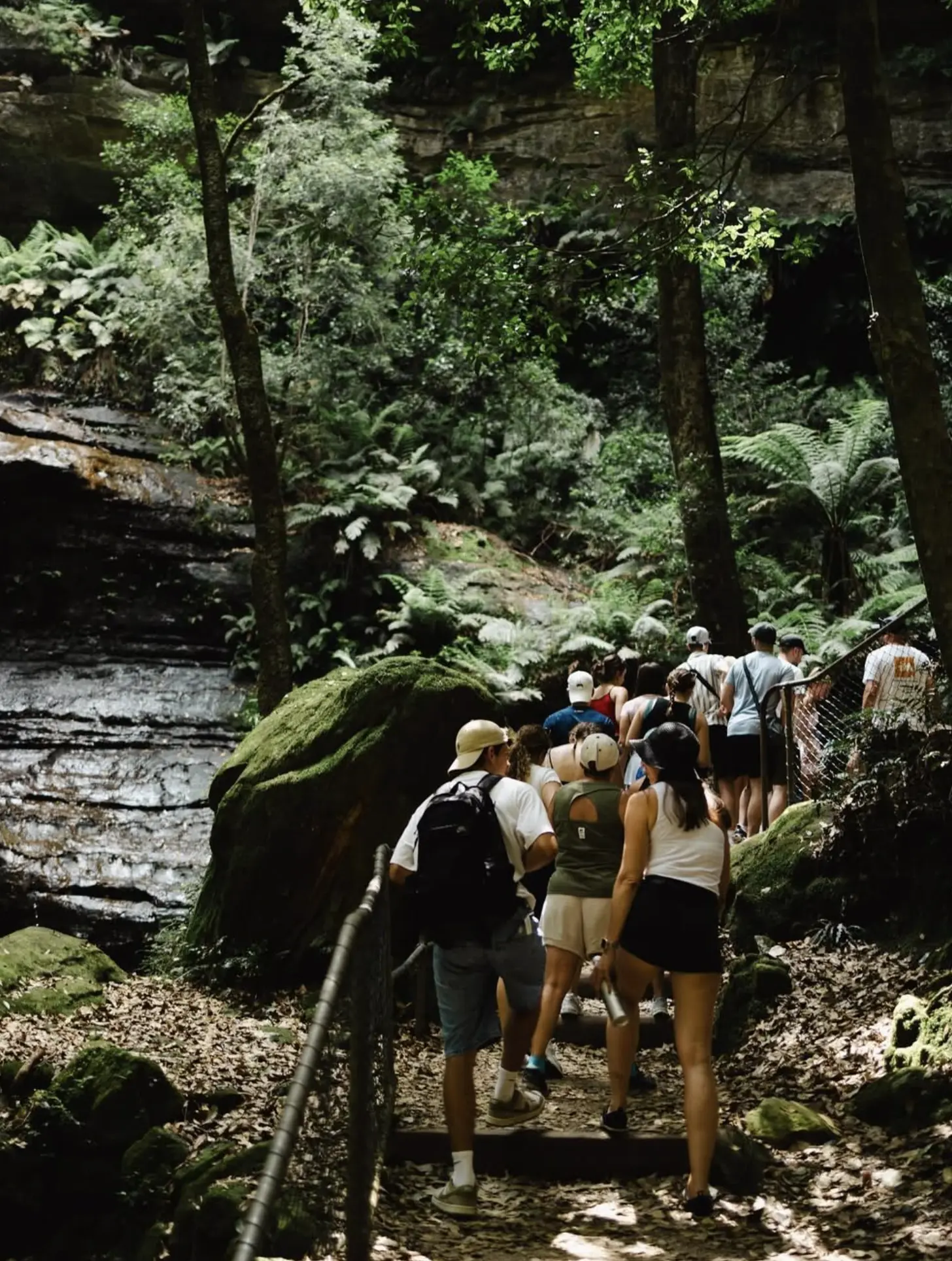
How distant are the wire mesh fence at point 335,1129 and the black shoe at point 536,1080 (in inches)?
45.3

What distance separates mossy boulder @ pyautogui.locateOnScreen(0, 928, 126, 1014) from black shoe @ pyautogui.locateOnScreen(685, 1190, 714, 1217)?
5.16 m

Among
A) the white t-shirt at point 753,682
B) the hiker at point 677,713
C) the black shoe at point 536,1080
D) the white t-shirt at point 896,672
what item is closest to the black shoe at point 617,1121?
the black shoe at point 536,1080

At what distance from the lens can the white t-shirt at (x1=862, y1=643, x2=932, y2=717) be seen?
28.3 feet

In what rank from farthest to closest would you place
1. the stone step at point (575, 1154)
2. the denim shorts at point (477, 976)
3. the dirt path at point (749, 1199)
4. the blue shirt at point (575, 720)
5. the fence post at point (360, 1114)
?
the blue shirt at point (575, 720), the stone step at point (575, 1154), the denim shorts at point (477, 976), the dirt path at point (749, 1199), the fence post at point (360, 1114)

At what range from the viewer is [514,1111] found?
5551mm

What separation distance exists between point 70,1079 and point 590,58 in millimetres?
13535

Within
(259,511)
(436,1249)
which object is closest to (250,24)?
(259,511)

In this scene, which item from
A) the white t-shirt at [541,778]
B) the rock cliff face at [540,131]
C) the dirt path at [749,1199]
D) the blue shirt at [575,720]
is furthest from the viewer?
the rock cliff face at [540,131]

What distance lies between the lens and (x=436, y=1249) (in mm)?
4676

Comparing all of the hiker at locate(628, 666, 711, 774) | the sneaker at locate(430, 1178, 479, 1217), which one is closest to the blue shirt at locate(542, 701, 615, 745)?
the hiker at locate(628, 666, 711, 774)

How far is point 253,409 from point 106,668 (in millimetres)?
6299

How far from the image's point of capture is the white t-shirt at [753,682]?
33.1ft

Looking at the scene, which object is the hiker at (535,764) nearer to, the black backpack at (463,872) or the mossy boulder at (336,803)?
the black backpack at (463,872)

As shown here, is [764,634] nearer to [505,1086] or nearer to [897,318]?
[897,318]
